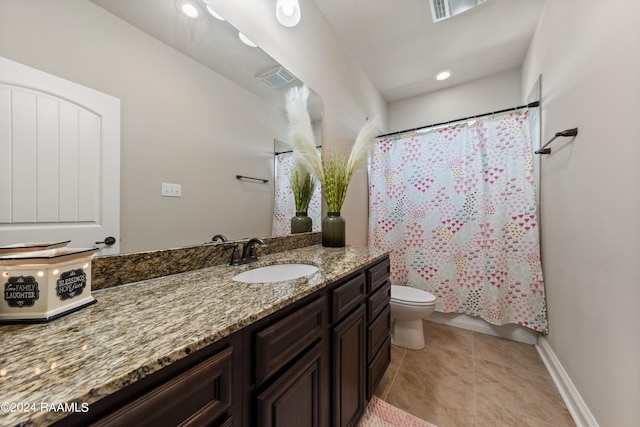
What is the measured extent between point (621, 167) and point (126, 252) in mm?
1845

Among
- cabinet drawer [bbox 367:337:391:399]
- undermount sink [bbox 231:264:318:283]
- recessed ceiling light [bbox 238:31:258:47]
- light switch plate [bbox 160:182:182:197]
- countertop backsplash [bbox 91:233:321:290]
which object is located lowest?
cabinet drawer [bbox 367:337:391:399]

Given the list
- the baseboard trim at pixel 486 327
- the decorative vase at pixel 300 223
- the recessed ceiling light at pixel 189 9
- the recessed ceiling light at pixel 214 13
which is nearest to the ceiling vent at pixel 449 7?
the recessed ceiling light at pixel 214 13

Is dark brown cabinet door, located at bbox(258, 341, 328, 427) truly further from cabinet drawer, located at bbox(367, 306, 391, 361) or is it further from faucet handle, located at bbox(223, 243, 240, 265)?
faucet handle, located at bbox(223, 243, 240, 265)

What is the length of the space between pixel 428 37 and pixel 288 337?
2.48 meters

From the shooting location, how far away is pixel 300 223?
1.62 m

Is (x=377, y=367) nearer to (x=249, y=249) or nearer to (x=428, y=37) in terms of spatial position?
(x=249, y=249)

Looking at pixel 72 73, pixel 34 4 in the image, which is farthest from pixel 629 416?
pixel 34 4

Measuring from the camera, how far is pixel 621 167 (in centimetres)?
91

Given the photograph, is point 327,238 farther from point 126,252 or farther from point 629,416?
point 629,416

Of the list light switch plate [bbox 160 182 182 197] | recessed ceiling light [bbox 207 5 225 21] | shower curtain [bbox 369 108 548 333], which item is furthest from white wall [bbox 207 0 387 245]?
light switch plate [bbox 160 182 182 197]

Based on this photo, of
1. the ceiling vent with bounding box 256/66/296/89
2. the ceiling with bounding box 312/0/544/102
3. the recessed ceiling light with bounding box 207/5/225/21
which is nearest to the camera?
the recessed ceiling light with bounding box 207/5/225/21

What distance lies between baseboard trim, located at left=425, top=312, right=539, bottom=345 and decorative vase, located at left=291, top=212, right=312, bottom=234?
5.46 ft

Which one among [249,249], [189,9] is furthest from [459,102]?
[249,249]

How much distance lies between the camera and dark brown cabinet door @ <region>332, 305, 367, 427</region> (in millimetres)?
924
